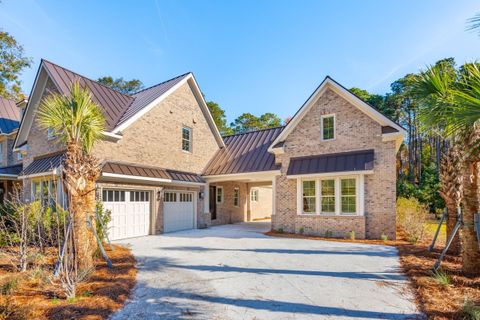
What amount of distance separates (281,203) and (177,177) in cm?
608

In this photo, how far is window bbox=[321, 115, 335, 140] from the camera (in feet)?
Result: 46.9

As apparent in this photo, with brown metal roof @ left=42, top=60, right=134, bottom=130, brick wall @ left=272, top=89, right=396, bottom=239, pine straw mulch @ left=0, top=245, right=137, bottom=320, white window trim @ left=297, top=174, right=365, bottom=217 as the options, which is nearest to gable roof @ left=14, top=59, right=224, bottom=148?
brown metal roof @ left=42, top=60, right=134, bottom=130

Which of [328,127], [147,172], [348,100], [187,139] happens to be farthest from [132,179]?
[348,100]

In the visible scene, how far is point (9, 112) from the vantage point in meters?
22.7

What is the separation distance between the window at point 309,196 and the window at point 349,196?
1.45m

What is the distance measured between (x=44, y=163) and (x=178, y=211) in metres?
7.16

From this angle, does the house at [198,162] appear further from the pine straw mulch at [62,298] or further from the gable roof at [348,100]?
the pine straw mulch at [62,298]

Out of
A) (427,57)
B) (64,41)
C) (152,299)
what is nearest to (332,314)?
(152,299)

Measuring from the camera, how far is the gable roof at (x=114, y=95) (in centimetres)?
1324

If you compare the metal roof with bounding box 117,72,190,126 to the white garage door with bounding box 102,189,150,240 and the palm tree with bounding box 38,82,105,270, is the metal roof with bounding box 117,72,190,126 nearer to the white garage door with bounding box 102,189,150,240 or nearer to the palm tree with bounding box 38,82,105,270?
the white garage door with bounding box 102,189,150,240

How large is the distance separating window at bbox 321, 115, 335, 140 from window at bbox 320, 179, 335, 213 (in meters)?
2.39

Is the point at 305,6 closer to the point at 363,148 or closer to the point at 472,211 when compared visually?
the point at 363,148

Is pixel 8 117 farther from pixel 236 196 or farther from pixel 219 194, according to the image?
pixel 236 196

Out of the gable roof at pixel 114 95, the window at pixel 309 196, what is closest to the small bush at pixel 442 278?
the window at pixel 309 196
